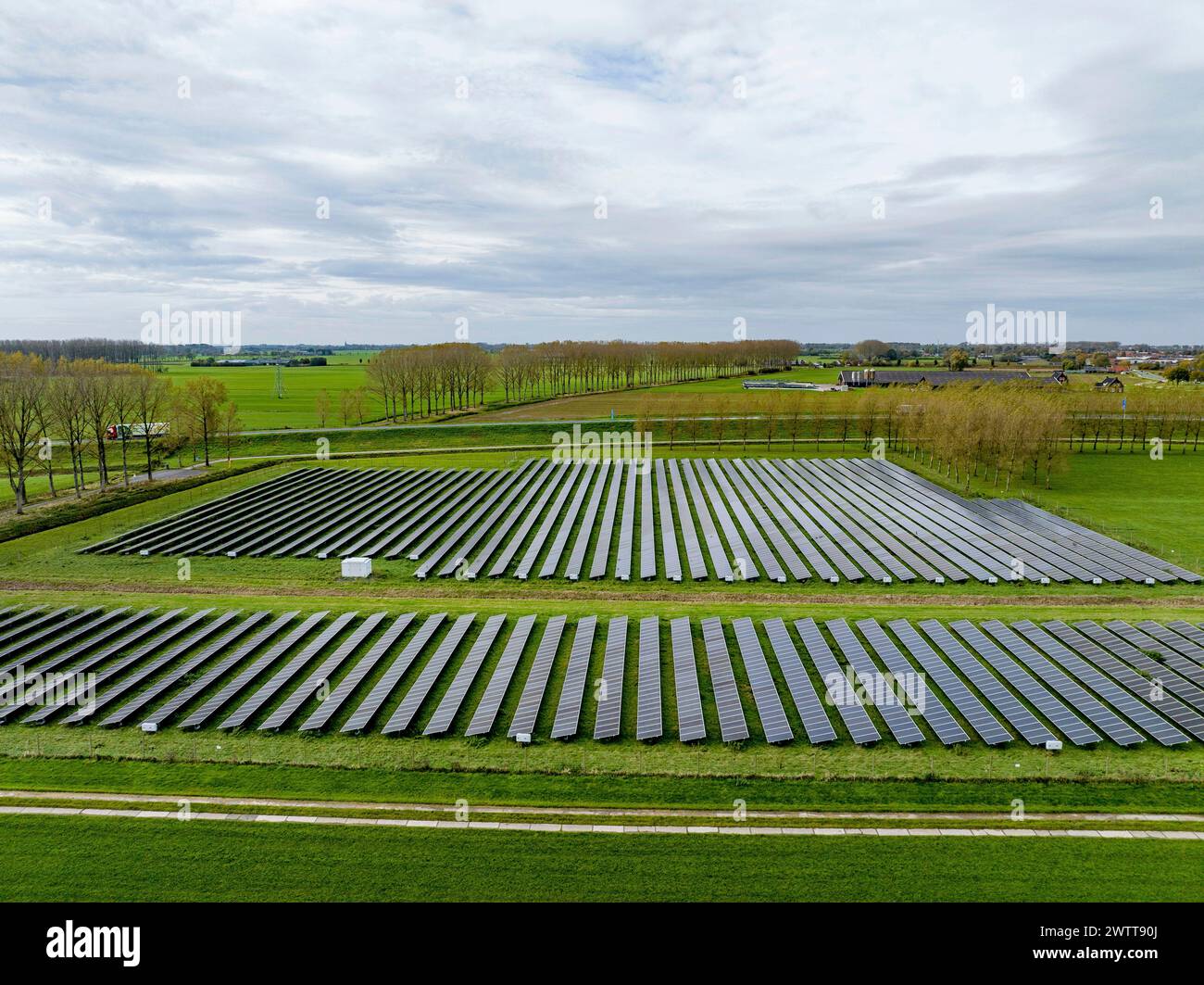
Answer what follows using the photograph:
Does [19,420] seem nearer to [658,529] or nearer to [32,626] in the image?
[32,626]

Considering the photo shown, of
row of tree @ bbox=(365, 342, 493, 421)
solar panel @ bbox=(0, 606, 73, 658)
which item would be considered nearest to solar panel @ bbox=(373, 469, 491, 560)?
solar panel @ bbox=(0, 606, 73, 658)

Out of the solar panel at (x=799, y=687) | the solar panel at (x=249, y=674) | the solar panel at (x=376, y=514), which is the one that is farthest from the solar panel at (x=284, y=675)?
the solar panel at (x=799, y=687)

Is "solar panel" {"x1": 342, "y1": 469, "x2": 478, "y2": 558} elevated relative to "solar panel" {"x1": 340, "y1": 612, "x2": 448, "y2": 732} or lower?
elevated

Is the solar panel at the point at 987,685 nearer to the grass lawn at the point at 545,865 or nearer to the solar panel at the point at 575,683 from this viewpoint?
Answer: the grass lawn at the point at 545,865

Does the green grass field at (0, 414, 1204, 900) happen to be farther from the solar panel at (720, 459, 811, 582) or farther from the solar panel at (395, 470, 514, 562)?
the solar panel at (395, 470, 514, 562)
